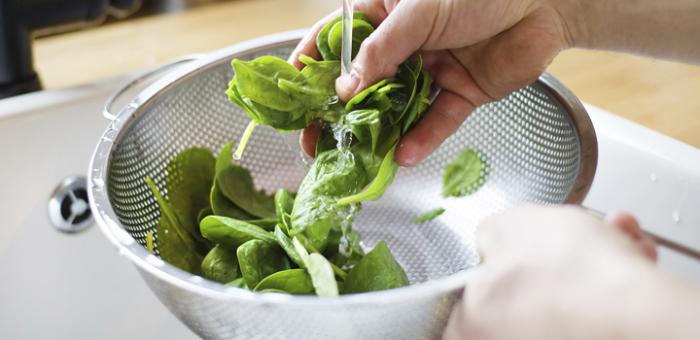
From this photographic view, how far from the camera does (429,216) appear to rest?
79 cm

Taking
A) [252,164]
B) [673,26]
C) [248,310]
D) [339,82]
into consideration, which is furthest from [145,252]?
[673,26]

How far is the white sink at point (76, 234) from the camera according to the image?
70cm

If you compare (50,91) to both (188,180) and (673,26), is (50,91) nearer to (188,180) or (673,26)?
(188,180)

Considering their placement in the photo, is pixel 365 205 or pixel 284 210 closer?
pixel 284 210

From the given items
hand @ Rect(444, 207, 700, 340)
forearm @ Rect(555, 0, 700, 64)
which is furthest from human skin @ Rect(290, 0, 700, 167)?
hand @ Rect(444, 207, 700, 340)

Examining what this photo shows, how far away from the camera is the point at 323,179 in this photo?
0.58 m

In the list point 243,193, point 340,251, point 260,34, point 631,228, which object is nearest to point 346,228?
point 340,251

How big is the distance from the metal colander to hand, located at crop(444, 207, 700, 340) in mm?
58

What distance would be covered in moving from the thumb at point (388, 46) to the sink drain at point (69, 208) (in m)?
0.36

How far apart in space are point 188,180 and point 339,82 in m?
0.22

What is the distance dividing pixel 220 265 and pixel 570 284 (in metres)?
0.34

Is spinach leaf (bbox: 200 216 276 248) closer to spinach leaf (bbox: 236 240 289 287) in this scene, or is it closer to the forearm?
spinach leaf (bbox: 236 240 289 287)

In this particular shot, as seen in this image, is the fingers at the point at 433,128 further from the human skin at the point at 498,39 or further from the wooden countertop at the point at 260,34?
the wooden countertop at the point at 260,34

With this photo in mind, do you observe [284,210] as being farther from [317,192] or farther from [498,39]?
[498,39]
